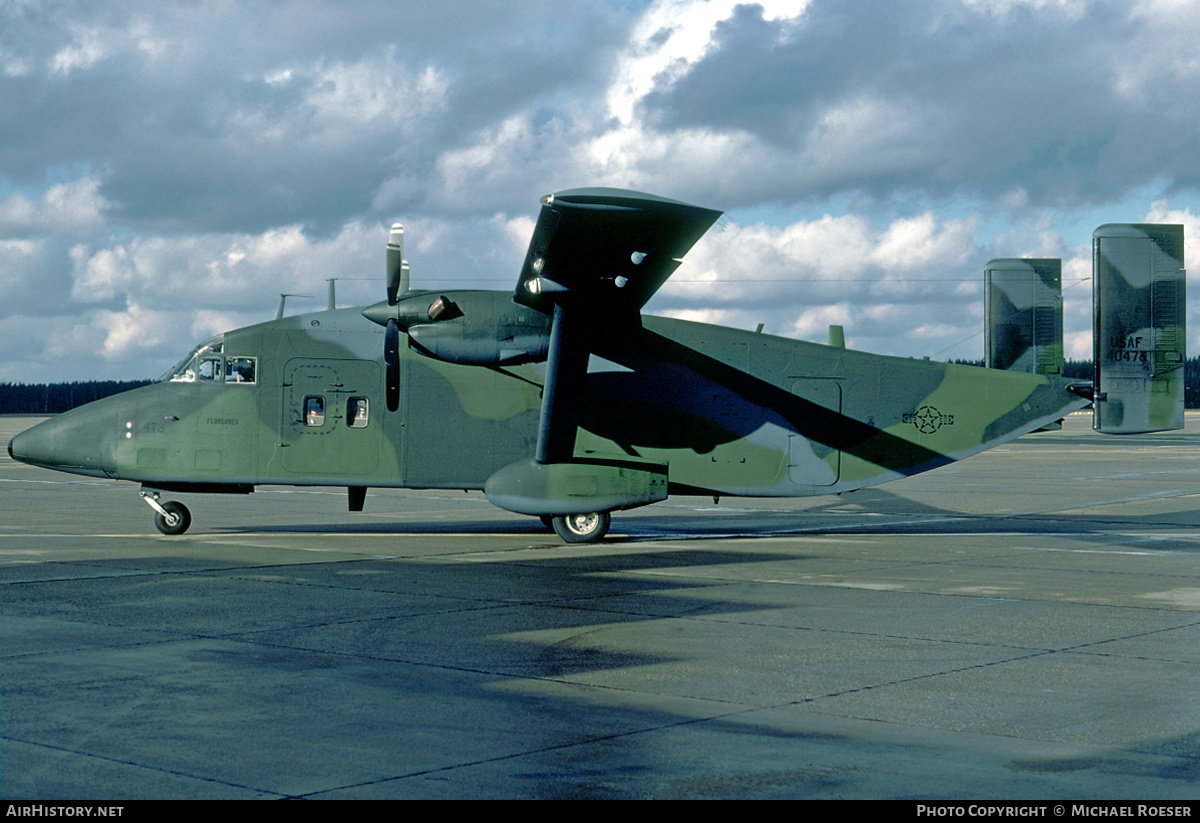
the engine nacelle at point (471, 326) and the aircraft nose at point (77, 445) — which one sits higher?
the engine nacelle at point (471, 326)

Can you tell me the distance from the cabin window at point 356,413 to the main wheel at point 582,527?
3579 mm

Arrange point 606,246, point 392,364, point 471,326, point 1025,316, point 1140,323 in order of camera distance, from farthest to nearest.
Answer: point 1025,316 < point 1140,323 < point 392,364 < point 471,326 < point 606,246

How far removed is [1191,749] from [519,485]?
12.5 metres

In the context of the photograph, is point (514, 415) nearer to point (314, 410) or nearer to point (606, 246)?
point (314, 410)

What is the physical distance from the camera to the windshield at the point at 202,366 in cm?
1964

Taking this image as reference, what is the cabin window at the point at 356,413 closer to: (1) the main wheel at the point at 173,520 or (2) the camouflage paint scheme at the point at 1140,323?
(1) the main wheel at the point at 173,520

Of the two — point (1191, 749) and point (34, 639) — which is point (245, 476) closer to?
point (34, 639)

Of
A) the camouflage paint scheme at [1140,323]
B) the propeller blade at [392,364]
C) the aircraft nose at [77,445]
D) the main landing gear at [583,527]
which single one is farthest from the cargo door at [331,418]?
the camouflage paint scheme at [1140,323]

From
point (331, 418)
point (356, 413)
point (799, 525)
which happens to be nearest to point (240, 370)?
point (331, 418)

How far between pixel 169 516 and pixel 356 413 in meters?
3.53

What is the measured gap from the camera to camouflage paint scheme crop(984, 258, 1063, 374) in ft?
72.4

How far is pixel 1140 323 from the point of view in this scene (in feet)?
65.2

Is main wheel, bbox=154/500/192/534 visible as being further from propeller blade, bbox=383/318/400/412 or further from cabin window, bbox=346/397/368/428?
propeller blade, bbox=383/318/400/412

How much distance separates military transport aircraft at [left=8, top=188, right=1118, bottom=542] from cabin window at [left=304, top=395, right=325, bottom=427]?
0.08ft
